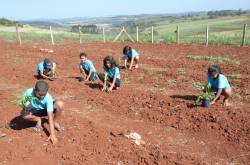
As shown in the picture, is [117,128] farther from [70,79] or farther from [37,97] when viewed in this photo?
[70,79]

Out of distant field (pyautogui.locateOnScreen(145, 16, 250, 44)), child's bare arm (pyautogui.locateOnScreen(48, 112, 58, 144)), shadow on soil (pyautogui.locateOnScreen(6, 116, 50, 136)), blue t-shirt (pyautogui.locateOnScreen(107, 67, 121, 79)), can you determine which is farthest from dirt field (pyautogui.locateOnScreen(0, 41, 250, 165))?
distant field (pyautogui.locateOnScreen(145, 16, 250, 44))

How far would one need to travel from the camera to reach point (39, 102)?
5891 mm

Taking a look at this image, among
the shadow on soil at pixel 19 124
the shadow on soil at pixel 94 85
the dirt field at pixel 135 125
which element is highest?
the shadow on soil at pixel 19 124

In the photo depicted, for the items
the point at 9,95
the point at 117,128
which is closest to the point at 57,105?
the point at 117,128

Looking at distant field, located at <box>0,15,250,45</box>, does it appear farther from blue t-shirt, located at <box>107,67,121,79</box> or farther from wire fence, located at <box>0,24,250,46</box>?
blue t-shirt, located at <box>107,67,121,79</box>

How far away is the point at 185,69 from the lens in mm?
12602

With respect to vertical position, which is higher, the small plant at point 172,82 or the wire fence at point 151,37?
the small plant at point 172,82

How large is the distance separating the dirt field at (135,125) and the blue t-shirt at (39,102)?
46 cm

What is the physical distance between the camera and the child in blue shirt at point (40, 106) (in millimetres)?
5602

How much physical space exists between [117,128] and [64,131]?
1.04 m

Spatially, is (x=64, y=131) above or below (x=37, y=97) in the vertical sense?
below

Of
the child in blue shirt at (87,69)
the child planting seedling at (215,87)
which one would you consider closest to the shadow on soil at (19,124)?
the child planting seedling at (215,87)

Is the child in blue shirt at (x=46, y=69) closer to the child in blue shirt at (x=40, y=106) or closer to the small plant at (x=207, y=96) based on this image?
the child in blue shirt at (x=40, y=106)

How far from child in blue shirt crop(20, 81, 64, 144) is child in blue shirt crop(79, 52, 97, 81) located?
3909mm
